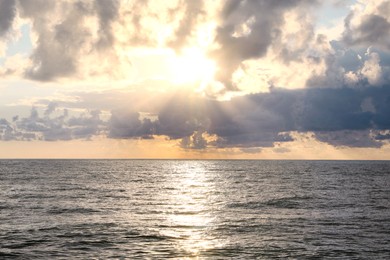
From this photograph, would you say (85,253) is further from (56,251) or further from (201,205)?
(201,205)

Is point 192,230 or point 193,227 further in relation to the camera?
point 193,227

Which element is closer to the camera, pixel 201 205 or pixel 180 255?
pixel 180 255

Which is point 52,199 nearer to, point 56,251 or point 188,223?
point 188,223

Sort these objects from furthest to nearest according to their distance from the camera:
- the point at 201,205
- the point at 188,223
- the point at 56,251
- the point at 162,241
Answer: the point at 201,205 → the point at 188,223 → the point at 162,241 → the point at 56,251

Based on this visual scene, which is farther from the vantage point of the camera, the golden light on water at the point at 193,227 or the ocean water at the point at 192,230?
the golden light on water at the point at 193,227

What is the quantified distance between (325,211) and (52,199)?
130ft

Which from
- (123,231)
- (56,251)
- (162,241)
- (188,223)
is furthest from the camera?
(188,223)

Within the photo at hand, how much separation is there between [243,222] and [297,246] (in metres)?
13.0

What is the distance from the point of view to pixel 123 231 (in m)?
39.1

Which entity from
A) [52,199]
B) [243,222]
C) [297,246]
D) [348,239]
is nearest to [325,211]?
[243,222]

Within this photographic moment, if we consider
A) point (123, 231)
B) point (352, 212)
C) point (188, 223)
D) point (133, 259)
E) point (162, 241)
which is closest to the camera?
point (133, 259)

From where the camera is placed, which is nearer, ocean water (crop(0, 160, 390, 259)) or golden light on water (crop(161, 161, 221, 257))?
ocean water (crop(0, 160, 390, 259))

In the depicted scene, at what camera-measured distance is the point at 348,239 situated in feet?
119

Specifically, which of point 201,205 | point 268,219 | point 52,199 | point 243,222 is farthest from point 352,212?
point 52,199
